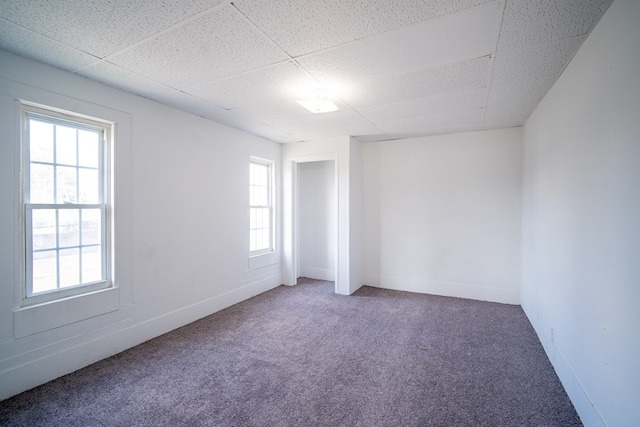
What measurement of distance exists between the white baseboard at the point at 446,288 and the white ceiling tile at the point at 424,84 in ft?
9.65

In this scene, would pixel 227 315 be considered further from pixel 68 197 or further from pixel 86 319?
pixel 68 197

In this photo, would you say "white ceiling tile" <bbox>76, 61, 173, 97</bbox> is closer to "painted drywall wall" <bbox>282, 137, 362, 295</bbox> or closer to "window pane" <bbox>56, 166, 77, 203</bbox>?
"window pane" <bbox>56, 166, 77, 203</bbox>

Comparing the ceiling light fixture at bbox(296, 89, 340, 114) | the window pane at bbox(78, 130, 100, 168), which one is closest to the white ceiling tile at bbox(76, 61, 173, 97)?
the window pane at bbox(78, 130, 100, 168)

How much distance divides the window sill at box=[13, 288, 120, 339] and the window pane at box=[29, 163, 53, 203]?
0.85 meters

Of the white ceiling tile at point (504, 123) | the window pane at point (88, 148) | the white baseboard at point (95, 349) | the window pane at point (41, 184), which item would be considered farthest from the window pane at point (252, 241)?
the white ceiling tile at point (504, 123)

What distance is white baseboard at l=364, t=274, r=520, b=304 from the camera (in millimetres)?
4051

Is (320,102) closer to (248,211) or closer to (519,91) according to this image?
(519,91)

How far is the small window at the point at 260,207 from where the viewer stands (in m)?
4.55

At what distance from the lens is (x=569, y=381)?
2.08 metres

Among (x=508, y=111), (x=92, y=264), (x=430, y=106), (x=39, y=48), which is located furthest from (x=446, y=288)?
(x=39, y=48)

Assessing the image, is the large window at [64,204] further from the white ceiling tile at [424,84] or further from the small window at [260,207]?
the white ceiling tile at [424,84]

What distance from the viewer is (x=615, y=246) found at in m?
1.50

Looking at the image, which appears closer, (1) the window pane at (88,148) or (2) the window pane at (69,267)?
(2) the window pane at (69,267)

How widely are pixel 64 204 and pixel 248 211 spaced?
2.18 meters
